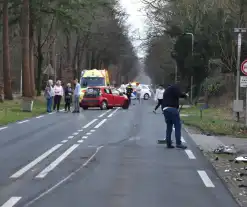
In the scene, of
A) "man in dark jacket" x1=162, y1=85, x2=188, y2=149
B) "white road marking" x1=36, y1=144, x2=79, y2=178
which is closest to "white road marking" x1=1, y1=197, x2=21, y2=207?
"white road marking" x1=36, y1=144, x2=79, y2=178

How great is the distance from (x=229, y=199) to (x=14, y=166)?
15.9 ft

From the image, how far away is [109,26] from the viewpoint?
229 feet

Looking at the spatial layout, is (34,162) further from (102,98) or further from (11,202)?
(102,98)

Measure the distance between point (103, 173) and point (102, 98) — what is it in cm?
2632

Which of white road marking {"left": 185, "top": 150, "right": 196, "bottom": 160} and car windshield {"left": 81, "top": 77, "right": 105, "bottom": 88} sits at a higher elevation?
car windshield {"left": 81, "top": 77, "right": 105, "bottom": 88}

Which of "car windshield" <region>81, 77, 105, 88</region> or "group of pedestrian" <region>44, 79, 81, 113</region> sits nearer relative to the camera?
"group of pedestrian" <region>44, 79, 81, 113</region>

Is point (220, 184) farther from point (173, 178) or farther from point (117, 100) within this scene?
point (117, 100)

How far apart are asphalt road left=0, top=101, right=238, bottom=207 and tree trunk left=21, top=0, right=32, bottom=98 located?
70.2 ft

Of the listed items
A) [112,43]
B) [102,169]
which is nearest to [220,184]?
[102,169]

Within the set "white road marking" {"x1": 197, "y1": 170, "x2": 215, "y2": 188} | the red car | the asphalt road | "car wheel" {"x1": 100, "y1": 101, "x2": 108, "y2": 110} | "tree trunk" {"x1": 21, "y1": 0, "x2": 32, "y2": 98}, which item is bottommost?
"white road marking" {"x1": 197, "y1": 170, "x2": 215, "y2": 188}

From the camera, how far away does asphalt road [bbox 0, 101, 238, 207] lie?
8.54m

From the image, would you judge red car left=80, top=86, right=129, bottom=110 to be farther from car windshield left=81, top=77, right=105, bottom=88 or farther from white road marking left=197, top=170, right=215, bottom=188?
white road marking left=197, top=170, right=215, bottom=188

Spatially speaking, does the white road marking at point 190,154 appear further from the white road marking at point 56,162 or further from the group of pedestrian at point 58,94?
the group of pedestrian at point 58,94

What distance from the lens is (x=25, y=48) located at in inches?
1586
